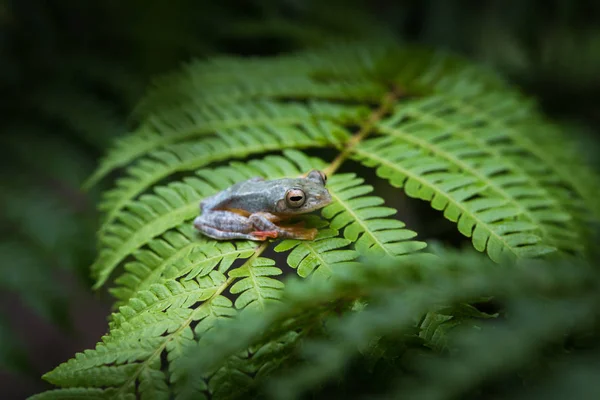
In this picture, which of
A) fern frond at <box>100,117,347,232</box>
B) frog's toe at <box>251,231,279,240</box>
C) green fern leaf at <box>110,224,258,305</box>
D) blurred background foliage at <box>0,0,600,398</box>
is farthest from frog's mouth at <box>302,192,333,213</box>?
blurred background foliage at <box>0,0,600,398</box>

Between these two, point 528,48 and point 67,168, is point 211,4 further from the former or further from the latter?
point 528,48

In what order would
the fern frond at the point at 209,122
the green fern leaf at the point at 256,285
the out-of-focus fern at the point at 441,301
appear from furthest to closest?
the fern frond at the point at 209,122 < the green fern leaf at the point at 256,285 < the out-of-focus fern at the point at 441,301

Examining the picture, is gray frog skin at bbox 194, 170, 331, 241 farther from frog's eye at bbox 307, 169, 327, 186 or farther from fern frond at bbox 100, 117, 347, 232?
fern frond at bbox 100, 117, 347, 232

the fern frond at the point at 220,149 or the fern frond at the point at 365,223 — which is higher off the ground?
the fern frond at the point at 220,149

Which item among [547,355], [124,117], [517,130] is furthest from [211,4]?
[547,355]

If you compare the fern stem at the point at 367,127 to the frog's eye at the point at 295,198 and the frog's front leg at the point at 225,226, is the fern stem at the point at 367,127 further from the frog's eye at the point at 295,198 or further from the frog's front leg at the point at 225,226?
the frog's front leg at the point at 225,226

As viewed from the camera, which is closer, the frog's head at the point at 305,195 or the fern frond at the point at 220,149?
the frog's head at the point at 305,195

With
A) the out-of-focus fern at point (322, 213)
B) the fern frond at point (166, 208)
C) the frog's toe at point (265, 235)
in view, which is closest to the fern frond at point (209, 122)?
the out-of-focus fern at point (322, 213)
